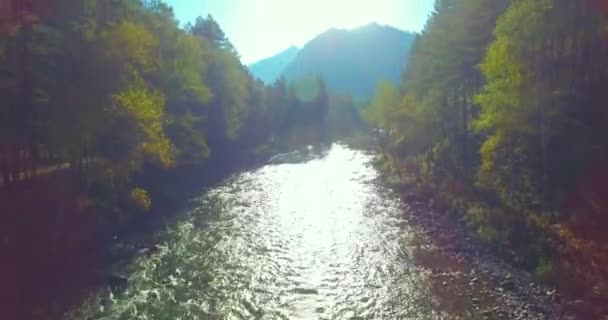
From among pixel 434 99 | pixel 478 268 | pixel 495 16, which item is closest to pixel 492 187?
pixel 478 268

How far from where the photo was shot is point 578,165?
28203mm

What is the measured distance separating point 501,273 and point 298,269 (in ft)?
35.8

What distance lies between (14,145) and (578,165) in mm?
32332

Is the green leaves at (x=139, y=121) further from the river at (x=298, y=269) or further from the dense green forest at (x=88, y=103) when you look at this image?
the river at (x=298, y=269)

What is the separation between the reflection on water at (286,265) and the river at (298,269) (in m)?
0.06

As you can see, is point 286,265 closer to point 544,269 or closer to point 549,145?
point 544,269

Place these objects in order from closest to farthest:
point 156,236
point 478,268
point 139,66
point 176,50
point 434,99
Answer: point 478,268, point 156,236, point 139,66, point 434,99, point 176,50

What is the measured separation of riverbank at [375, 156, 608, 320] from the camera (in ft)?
68.0

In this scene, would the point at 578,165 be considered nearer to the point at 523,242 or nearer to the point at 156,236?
the point at 523,242

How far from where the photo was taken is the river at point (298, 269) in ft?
74.4

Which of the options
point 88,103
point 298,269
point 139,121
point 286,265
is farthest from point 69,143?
point 298,269

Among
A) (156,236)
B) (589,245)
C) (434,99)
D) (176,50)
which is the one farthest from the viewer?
(176,50)

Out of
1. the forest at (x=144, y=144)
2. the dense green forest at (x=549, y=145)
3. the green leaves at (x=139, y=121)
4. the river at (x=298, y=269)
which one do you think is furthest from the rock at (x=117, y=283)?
the dense green forest at (x=549, y=145)

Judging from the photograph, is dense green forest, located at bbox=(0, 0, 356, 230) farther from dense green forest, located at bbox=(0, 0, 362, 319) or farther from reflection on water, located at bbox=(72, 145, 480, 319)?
reflection on water, located at bbox=(72, 145, 480, 319)
